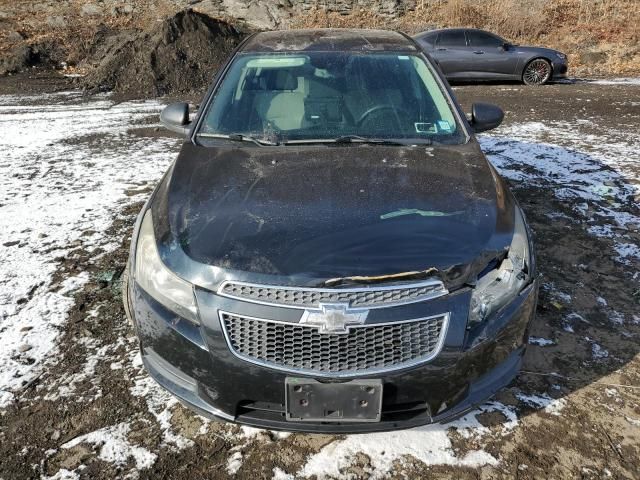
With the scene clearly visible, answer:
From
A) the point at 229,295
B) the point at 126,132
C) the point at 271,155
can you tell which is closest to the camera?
the point at 229,295

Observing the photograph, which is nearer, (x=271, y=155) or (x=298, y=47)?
(x=271, y=155)

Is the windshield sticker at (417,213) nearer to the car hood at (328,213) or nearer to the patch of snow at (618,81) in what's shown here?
the car hood at (328,213)

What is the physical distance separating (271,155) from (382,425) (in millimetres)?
1521

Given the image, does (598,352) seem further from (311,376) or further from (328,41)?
(328,41)

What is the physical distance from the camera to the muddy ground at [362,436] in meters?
2.20

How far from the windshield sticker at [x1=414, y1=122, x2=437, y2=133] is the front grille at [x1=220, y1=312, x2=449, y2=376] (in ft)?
4.72

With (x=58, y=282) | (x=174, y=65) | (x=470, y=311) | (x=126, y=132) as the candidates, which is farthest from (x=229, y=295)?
(x=174, y=65)

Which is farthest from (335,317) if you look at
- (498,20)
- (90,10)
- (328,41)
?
(90,10)

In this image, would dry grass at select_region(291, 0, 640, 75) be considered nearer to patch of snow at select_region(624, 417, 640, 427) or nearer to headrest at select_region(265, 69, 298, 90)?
headrest at select_region(265, 69, 298, 90)

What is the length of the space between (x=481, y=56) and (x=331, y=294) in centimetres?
1171

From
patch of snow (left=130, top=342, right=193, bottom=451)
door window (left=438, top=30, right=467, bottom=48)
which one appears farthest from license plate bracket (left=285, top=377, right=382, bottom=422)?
door window (left=438, top=30, right=467, bottom=48)

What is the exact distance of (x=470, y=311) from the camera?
2010 millimetres

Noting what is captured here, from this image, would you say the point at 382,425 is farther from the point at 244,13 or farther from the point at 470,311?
the point at 244,13

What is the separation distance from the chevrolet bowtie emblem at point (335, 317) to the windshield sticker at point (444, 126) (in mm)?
1588
